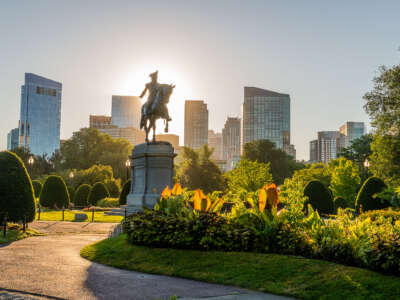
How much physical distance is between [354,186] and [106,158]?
135ft

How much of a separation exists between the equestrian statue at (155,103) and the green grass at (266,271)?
38.5 feet

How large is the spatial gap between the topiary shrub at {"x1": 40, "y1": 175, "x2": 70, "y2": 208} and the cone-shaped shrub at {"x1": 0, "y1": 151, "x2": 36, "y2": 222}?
62.4 feet

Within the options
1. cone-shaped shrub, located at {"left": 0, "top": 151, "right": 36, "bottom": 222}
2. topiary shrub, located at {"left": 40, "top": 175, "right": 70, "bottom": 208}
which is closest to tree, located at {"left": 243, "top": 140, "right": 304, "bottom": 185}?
topiary shrub, located at {"left": 40, "top": 175, "right": 70, "bottom": 208}

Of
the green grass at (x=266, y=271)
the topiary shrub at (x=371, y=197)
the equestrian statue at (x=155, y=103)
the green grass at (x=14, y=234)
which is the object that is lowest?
the green grass at (x=14, y=234)

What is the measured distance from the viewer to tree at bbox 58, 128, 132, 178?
7062cm

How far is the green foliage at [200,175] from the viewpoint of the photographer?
54938mm

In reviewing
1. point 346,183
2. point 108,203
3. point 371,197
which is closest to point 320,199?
point 371,197

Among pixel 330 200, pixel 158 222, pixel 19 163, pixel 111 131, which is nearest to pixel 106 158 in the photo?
pixel 330 200

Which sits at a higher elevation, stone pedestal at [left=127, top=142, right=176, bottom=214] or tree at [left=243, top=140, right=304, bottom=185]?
tree at [left=243, top=140, right=304, bottom=185]

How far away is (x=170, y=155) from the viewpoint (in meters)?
19.5

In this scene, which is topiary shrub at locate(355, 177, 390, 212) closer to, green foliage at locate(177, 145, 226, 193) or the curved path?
the curved path

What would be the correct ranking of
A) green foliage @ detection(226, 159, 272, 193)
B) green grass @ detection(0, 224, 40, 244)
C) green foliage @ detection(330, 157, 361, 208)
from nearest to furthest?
1. green grass @ detection(0, 224, 40, 244)
2. green foliage @ detection(330, 157, 361, 208)
3. green foliage @ detection(226, 159, 272, 193)

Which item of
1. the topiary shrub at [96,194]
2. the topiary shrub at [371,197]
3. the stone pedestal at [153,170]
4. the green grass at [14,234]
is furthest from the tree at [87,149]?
the green grass at [14,234]

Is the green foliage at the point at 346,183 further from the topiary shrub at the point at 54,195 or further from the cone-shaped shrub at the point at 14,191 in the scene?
the cone-shaped shrub at the point at 14,191
